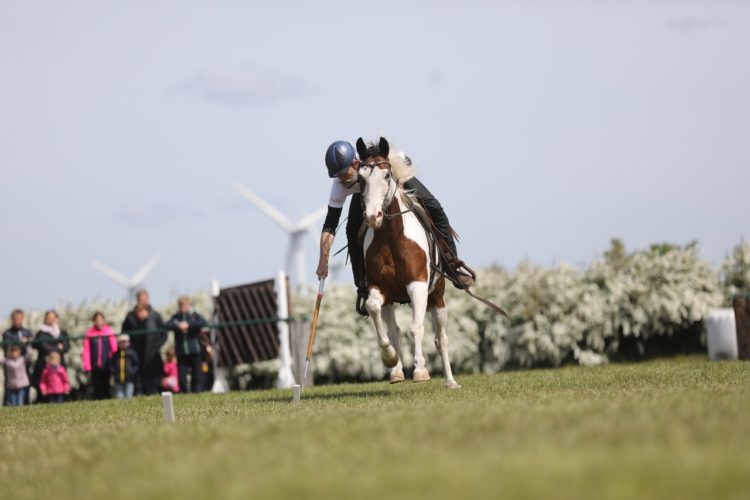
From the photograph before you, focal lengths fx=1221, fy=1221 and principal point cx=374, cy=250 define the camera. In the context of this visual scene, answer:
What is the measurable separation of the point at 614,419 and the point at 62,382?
16972 mm

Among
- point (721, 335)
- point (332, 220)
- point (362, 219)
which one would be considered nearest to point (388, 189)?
point (362, 219)

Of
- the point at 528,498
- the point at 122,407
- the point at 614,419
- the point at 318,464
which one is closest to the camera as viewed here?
the point at 528,498

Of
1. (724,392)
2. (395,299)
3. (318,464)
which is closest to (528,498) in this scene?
(318,464)

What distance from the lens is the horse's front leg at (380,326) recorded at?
12.8m

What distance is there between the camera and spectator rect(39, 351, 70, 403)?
22609mm

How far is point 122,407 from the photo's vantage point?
16219mm

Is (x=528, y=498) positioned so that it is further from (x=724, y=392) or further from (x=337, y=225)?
(x=337, y=225)

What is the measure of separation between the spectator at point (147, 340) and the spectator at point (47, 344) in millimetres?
1230

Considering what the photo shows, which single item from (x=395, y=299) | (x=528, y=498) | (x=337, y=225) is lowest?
(x=528, y=498)

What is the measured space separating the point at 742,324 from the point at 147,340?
1077cm

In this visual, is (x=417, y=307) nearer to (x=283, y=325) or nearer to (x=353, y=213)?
(x=353, y=213)

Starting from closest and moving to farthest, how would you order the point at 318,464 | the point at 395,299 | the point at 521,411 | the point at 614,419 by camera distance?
the point at 318,464
the point at 614,419
the point at 521,411
the point at 395,299

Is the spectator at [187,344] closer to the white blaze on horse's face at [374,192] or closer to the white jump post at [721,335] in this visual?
the white jump post at [721,335]

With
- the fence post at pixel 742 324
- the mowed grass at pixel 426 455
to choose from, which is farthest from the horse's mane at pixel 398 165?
the fence post at pixel 742 324
